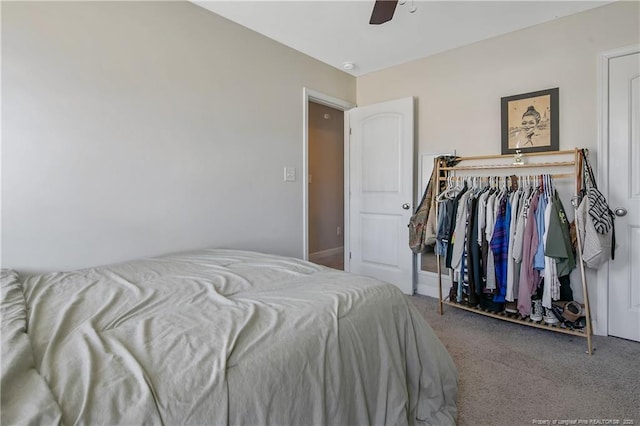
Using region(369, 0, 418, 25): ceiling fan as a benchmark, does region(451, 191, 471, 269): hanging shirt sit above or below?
below

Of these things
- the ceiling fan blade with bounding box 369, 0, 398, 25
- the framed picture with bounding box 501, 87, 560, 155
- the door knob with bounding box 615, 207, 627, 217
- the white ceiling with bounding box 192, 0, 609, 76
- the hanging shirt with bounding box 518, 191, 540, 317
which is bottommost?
the hanging shirt with bounding box 518, 191, 540, 317

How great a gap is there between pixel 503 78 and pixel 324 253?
330cm

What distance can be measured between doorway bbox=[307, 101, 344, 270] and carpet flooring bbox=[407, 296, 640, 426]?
2.52 m

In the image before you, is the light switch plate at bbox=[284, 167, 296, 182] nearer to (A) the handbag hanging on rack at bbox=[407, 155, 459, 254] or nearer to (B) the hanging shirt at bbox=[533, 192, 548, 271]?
(A) the handbag hanging on rack at bbox=[407, 155, 459, 254]

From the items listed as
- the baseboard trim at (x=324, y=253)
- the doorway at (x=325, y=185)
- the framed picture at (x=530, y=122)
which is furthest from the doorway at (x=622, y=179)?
the baseboard trim at (x=324, y=253)

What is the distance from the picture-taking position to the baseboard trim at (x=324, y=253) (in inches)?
192

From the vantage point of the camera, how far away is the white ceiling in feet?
7.55

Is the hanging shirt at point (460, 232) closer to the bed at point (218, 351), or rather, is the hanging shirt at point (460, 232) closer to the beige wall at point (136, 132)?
the bed at point (218, 351)

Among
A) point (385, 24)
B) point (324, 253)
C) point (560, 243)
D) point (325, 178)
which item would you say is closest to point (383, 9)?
point (385, 24)

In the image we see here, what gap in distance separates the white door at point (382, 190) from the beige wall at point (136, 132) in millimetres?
955

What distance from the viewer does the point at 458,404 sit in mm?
1640

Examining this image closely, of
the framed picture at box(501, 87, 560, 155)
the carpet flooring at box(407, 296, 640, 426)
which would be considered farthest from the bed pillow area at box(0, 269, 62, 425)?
the framed picture at box(501, 87, 560, 155)

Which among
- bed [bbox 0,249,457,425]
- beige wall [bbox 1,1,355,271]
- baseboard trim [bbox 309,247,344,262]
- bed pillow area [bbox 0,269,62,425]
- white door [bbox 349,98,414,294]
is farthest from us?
baseboard trim [bbox 309,247,344,262]

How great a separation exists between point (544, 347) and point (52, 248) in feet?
10.2
